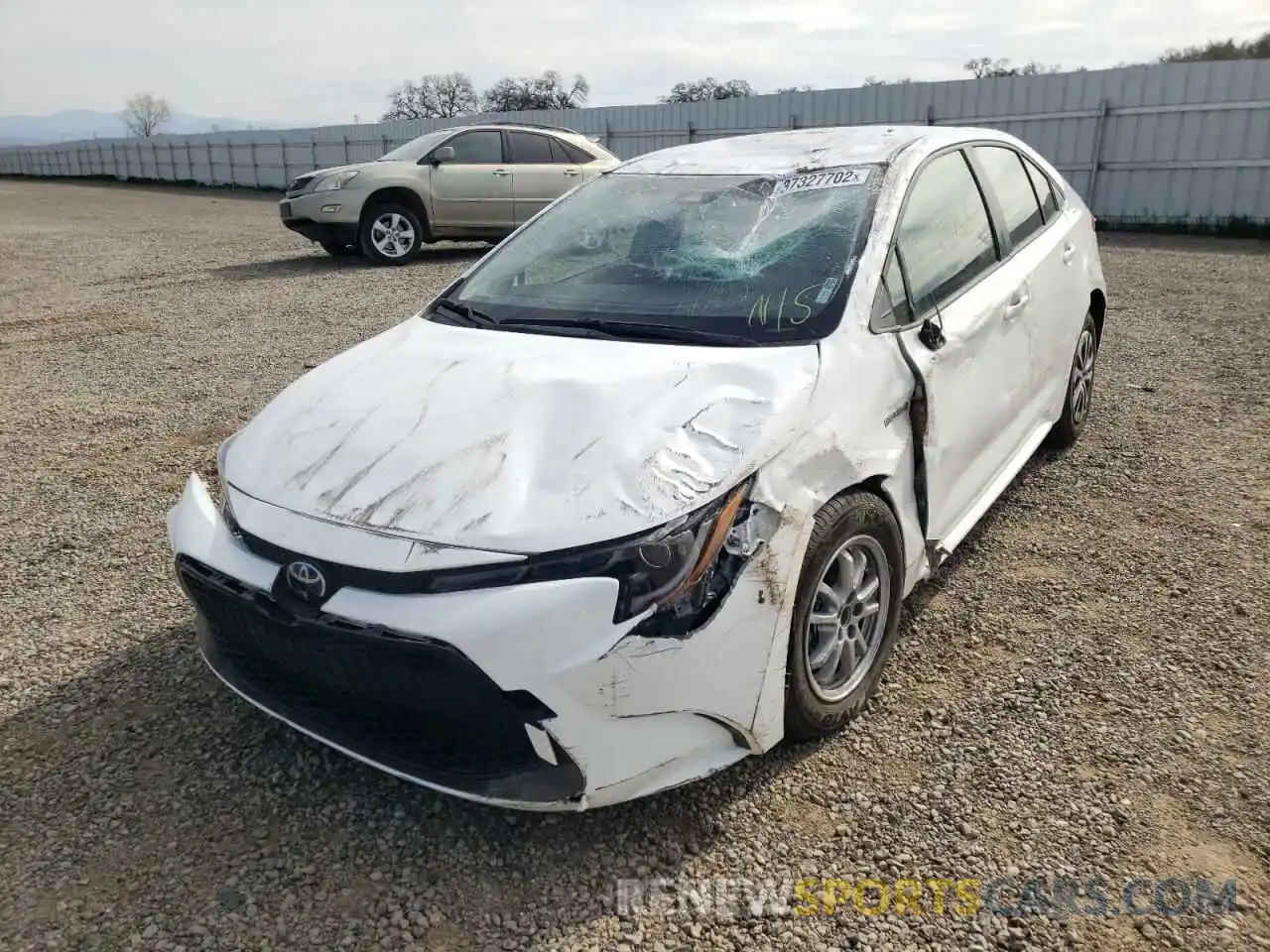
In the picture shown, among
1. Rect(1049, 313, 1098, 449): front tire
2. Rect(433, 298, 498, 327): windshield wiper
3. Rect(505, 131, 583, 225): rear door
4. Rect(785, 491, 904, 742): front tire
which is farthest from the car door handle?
Rect(505, 131, 583, 225): rear door

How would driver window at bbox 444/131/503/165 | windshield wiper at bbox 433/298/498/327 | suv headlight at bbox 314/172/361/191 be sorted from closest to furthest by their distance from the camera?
windshield wiper at bbox 433/298/498/327 → suv headlight at bbox 314/172/361/191 → driver window at bbox 444/131/503/165

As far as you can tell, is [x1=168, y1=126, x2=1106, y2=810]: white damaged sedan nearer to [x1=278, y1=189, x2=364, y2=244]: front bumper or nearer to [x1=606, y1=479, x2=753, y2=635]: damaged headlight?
[x1=606, y1=479, x2=753, y2=635]: damaged headlight

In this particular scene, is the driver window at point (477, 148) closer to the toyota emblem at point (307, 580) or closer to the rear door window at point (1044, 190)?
the rear door window at point (1044, 190)

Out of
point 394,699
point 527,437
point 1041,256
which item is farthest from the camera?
point 1041,256

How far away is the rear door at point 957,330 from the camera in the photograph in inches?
113

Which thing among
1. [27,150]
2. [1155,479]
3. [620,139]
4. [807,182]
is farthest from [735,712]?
[27,150]

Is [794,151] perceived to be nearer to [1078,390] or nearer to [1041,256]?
[1041,256]

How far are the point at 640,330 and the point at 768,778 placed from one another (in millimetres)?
1313

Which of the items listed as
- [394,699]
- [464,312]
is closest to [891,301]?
[464,312]

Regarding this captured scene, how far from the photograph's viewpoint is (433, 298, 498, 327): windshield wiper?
3.13 meters

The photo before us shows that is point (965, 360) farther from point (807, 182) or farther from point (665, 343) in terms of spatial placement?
point (665, 343)

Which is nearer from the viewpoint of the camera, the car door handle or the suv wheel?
the car door handle

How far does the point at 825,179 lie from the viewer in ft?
10.5

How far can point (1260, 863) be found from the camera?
218 cm
